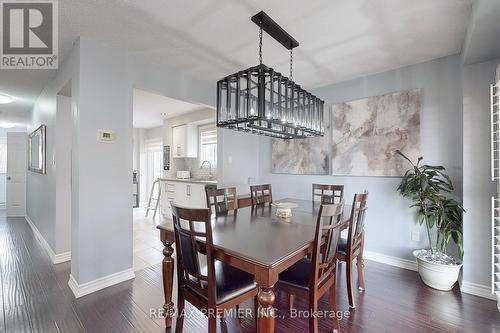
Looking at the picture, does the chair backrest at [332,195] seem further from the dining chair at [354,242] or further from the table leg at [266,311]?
the table leg at [266,311]

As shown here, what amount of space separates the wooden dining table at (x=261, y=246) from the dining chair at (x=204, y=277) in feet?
0.39

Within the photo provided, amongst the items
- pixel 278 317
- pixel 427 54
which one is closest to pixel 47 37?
pixel 278 317

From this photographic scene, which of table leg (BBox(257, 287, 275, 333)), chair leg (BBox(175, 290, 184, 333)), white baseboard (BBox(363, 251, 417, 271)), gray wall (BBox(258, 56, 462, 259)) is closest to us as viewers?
table leg (BBox(257, 287, 275, 333))

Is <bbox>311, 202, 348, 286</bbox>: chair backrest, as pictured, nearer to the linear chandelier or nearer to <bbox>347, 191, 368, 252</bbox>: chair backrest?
<bbox>347, 191, 368, 252</bbox>: chair backrest

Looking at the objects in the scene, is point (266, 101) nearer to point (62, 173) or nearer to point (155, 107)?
point (62, 173)

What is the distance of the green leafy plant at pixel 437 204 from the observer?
243 cm

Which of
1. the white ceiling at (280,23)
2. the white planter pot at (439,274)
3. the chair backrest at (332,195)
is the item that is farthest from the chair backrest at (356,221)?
the white ceiling at (280,23)

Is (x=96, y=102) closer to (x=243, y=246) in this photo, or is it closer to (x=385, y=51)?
(x=243, y=246)

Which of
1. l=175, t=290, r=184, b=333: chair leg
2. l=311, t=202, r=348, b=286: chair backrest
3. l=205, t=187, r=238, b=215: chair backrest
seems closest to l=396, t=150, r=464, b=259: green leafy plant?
l=311, t=202, r=348, b=286: chair backrest

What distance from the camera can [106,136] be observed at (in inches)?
95.6

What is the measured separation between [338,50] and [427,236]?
244 cm

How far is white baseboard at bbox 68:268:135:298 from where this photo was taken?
88.7 inches

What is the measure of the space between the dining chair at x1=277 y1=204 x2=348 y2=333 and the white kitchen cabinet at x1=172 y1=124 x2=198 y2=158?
4.51 metres

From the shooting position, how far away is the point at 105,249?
2.43 m
